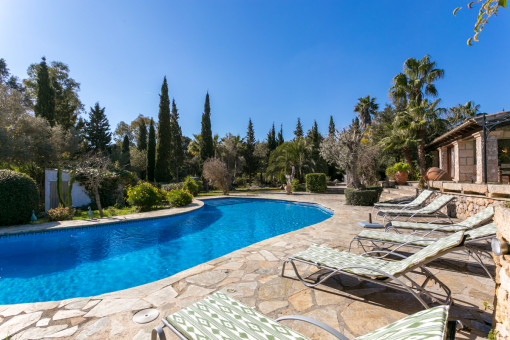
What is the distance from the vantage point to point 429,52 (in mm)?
16391

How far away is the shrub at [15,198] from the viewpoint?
7980mm

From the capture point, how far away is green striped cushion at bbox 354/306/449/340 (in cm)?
98

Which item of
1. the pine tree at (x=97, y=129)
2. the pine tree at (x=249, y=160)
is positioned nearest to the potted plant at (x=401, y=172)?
the pine tree at (x=249, y=160)

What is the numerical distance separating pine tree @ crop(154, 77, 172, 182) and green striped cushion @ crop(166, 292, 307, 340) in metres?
22.7

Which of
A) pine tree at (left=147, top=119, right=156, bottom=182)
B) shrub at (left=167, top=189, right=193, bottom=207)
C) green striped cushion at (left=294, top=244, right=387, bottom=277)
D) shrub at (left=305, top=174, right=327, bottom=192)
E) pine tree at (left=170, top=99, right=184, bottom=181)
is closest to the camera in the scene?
green striped cushion at (left=294, top=244, right=387, bottom=277)

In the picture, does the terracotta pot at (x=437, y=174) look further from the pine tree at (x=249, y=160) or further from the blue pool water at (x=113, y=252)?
the pine tree at (x=249, y=160)

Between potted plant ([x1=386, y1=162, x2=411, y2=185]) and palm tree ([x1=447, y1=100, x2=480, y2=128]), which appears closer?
potted plant ([x1=386, y1=162, x2=411, y2=185])

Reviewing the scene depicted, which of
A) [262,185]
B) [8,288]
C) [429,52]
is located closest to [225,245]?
[8,288]

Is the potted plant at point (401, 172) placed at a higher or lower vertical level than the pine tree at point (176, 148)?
lower

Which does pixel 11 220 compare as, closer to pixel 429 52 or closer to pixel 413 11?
pixel 413 11

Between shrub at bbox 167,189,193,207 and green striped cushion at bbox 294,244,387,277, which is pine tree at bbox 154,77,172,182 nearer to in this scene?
shrub at bbox 167,189,193,207

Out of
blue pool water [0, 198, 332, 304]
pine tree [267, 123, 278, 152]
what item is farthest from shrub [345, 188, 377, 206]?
pine tree [267, 123, 278, 152]

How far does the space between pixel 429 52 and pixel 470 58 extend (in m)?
8.75

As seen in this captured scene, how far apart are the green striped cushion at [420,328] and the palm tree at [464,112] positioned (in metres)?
30.9
